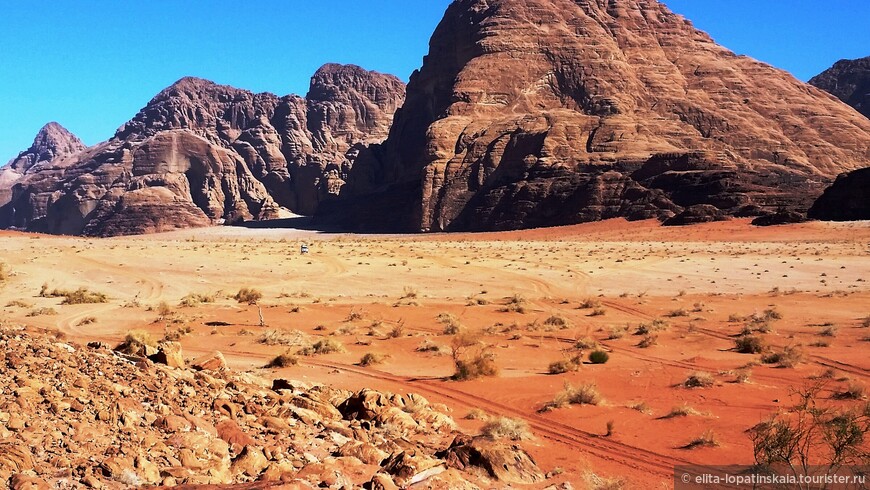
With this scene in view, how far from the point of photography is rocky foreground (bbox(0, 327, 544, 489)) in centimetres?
650

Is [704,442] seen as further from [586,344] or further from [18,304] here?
[18,304]

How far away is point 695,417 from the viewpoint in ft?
35.9

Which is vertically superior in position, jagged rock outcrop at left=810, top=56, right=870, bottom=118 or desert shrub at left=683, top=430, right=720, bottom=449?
jagged rock outcrop at left=810, top=56, right=870, bottom=118

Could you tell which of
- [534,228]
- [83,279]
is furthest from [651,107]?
[83,279]

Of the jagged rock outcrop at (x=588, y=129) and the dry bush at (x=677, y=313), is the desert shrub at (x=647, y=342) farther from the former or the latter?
the jagged rock outcrop at (x=588, y=129)

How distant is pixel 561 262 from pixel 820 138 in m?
80.4

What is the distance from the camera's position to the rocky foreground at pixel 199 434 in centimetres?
650

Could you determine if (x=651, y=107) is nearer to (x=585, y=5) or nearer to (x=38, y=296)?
(x=585, y=5)

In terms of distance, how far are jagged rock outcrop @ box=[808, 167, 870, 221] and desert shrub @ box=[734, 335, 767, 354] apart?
63348 mm

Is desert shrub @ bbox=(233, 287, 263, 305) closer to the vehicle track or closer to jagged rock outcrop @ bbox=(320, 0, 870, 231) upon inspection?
the vehicle track

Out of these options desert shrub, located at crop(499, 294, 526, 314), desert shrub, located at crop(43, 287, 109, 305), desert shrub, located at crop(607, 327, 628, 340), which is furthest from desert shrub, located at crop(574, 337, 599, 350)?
desert shrub, located at crop(43, 287, 109, 305)

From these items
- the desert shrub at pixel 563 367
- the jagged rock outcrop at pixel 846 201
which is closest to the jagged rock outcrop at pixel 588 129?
the jagged rock outcrop at pixel 846 201

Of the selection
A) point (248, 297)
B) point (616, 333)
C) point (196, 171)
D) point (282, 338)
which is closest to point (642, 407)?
point (616, 333)

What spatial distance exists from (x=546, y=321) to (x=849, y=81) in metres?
167
